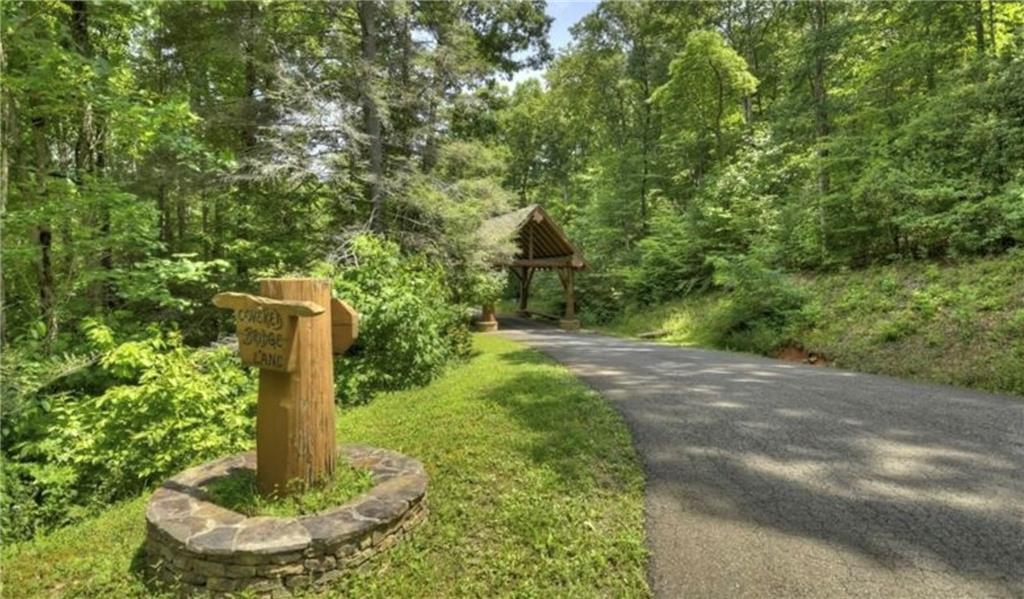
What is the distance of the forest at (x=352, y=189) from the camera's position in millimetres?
4789

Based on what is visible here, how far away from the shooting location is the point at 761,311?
389 inches

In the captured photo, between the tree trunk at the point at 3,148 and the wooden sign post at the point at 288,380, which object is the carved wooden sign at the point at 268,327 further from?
the tree trunk at the point at 3,148

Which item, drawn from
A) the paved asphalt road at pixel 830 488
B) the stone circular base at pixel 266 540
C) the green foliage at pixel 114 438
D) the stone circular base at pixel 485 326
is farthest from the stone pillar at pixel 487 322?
the stone circular base at pixel 266 540

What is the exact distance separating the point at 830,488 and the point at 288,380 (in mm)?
3763

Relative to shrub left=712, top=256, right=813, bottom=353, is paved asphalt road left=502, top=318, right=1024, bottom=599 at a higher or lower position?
lower

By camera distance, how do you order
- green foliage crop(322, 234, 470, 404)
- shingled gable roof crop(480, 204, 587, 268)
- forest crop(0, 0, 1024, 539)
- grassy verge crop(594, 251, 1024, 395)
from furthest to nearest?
shingled gable roof crop(480, 204, 587, 268) → green foliage crop(322, 234, 470, 404) → grassy verge crop(594, 251, 1024, 395) → forest crop(0, 0, 1024, 539)

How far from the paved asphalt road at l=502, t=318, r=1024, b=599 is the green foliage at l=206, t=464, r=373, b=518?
196cm

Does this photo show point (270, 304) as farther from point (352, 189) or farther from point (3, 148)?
point (352, 189)

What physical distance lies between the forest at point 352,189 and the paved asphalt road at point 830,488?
2.94 m

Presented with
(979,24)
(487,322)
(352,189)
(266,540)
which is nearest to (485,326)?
(487,322)

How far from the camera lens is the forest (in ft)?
15.7

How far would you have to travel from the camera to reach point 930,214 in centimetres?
935

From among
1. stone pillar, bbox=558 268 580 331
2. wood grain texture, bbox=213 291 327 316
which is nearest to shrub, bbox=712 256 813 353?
stone pillar, bbox=558 268 580 331

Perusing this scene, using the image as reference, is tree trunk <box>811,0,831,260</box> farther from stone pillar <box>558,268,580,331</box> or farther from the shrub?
stone pillar <box>558,268,580,331</box>
